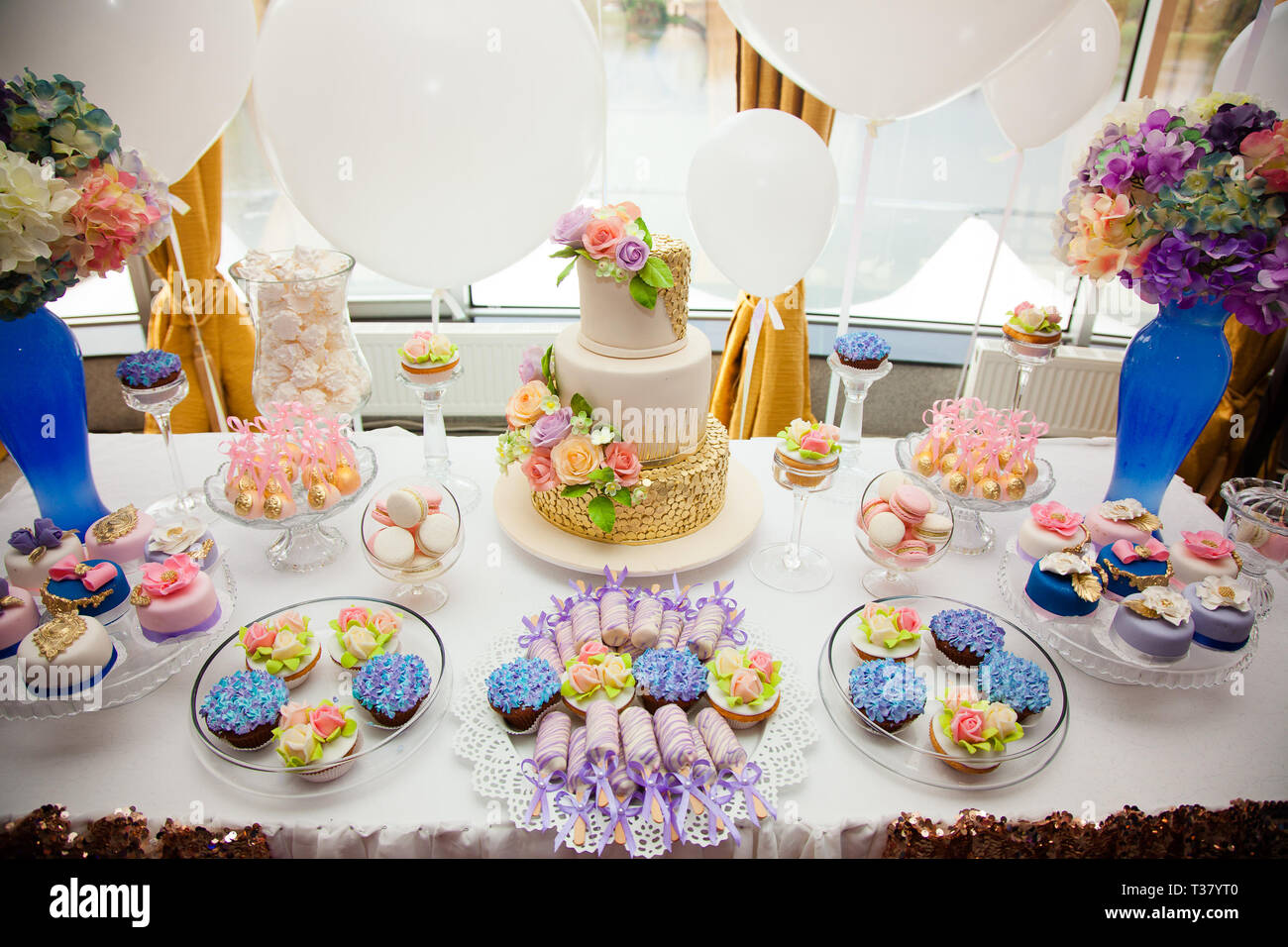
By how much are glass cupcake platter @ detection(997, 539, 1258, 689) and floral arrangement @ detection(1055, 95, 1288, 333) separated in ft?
2.01

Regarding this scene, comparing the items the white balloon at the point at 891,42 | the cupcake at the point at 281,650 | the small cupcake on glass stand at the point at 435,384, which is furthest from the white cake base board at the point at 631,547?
the white balloon at the point at 891,42

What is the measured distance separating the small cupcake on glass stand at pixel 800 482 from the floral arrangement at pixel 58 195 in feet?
4.34

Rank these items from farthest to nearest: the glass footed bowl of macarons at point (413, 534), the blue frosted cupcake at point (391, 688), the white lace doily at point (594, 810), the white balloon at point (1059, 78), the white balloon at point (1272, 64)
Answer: the white balloon at point (1272, 64) < the white balloon at point (1059, 78) < the glass footed bowl of macarons at point (413, 534) < the blue frosted cupcake at point (391, 688) < the white lace doily at point (594, 810)

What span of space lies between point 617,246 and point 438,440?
31.2 inches

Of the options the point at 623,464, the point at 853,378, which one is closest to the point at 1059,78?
the point at 853,378

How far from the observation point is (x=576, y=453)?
1.54 m

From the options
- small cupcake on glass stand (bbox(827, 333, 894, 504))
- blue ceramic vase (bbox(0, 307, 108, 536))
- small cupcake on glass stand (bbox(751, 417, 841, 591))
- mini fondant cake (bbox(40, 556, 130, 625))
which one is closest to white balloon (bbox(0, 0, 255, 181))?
blue ceramic vase (bbox(0, 307, 108, 536))

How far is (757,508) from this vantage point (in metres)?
1.79

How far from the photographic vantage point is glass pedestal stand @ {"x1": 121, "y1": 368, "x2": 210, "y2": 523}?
1597mm

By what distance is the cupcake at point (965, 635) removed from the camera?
1319 mm

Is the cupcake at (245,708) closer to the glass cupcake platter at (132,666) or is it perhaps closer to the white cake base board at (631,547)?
the glass cupcake platter at (132,666)
